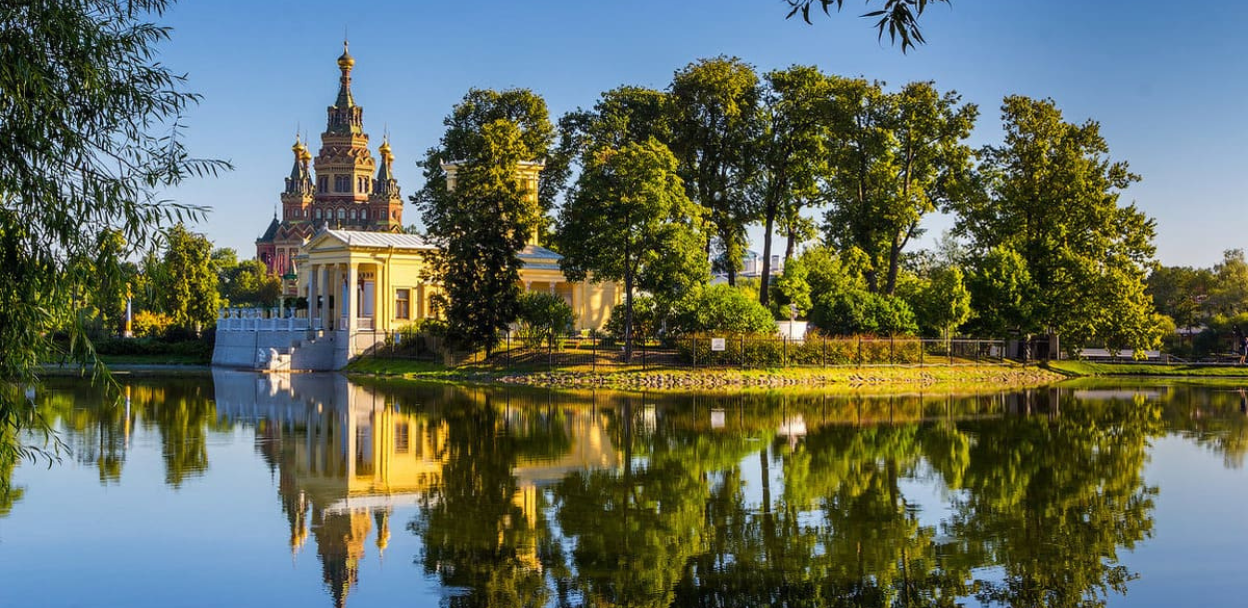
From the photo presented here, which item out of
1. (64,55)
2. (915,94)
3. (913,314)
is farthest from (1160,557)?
(915,94)

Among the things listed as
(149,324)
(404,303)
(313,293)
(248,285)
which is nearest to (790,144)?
(404,303)

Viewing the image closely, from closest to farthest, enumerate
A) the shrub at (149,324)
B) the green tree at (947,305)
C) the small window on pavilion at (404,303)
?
the green tree at (947,305) < the small window on pavilion at (404,303) < the shrub at (149,324)

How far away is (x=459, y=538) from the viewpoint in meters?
13.8

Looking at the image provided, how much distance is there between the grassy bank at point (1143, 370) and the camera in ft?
183

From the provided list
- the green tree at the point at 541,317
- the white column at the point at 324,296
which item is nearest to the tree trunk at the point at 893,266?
the green tree at the point at 541,317

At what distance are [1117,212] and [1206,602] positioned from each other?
1960 inches

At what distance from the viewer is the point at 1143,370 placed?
5791cm

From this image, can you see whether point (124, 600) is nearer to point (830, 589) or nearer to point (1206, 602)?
point (830, 589)

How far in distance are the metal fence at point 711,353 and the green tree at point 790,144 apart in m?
9.41

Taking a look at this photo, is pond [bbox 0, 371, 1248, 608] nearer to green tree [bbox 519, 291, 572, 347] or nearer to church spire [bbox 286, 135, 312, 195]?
green tree [bbox 519, 291, 572, 347]

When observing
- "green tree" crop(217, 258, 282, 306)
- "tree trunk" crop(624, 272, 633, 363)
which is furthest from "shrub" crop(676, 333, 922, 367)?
"green tree" crop(217, 258, 282, 306)

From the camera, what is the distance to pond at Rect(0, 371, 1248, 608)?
11.6 m

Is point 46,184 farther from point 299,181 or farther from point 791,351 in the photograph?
point 299,181

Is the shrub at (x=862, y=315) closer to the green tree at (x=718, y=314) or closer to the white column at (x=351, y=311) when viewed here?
the green tree at (x=718, y=314)
